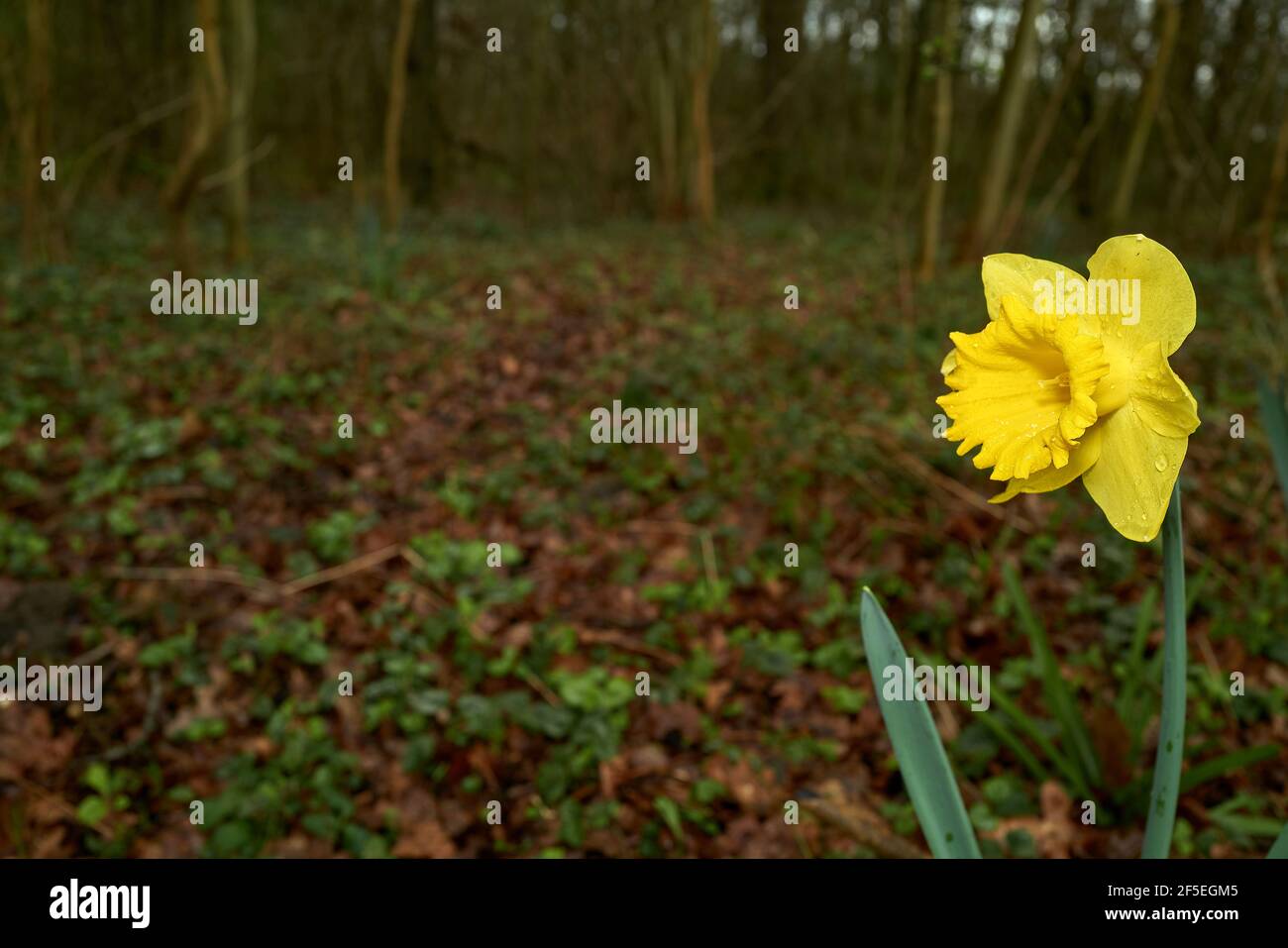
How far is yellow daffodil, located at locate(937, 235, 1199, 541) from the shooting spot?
83 cm

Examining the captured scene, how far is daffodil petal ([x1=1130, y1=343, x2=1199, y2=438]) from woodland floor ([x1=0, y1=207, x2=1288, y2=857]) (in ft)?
3.17

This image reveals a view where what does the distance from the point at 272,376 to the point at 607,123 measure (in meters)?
7.68

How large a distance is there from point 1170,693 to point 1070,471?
0.27 m

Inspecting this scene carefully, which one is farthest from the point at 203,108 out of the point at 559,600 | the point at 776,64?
the point at 776,64

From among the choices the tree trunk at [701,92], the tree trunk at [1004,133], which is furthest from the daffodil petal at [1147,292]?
the tree trunk at [701,92]

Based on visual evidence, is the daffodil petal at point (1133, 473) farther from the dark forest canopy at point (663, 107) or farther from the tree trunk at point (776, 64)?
the tree trunk at point (776, 64)

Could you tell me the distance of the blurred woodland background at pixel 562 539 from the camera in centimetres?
218

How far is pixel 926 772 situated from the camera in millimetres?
989

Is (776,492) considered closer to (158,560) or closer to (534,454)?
(534,454)

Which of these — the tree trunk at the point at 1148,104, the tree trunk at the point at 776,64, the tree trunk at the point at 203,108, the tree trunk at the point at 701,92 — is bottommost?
the tree trunk at the point at 203,108

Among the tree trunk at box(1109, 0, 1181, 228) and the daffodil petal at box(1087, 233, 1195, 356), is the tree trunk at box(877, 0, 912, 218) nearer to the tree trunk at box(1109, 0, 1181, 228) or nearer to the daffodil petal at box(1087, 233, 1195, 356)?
the tree trunk at box(1109, 0, 1181, 228)

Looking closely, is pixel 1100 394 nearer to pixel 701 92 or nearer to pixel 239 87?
pixel 239 87

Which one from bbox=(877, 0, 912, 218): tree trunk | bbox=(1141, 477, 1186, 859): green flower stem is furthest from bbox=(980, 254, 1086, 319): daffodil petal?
bbox=(877, 0, 912, 218): tree trunk
